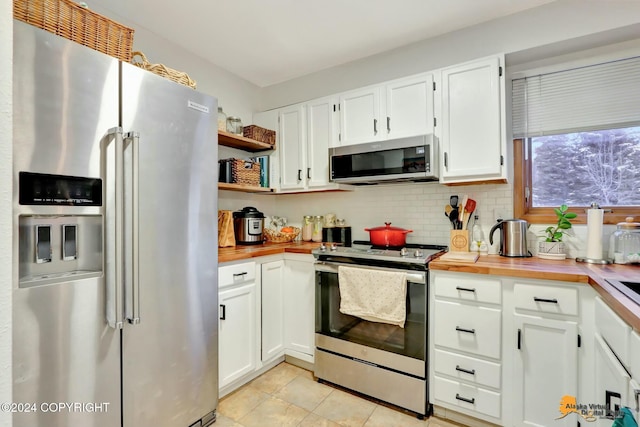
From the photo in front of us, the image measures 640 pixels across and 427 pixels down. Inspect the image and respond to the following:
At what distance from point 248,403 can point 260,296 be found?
670mm

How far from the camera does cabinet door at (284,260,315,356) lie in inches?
91.4

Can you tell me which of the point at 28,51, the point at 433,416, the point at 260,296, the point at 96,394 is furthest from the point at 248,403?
the point at 28,51

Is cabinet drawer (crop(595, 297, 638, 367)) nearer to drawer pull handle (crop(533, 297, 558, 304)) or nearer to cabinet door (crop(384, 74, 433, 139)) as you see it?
drawer pull handle (crop(533, 297, 558, 304))

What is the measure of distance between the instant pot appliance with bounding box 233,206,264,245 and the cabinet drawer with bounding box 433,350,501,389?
5.31 feet

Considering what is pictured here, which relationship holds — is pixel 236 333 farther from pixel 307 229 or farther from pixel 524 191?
pixel 524 191

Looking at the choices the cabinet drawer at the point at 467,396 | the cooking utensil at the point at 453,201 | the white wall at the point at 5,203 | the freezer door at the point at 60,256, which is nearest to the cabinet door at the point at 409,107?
the cooking utensil at the point at 453,201

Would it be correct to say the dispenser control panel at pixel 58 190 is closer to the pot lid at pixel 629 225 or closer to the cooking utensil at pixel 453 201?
the cooking utensil at pixel 453 201

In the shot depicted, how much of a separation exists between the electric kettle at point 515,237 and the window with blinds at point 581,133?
300mm

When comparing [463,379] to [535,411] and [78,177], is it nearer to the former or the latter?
[535,411]

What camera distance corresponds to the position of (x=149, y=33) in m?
2.21

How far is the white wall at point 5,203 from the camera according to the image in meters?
0.53

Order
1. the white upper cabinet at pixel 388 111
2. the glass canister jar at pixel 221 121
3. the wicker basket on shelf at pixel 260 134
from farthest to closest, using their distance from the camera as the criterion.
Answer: the wicker basket on shelf at pixel 260 134 < the glass canister jar at pixel 221 121 < the white upper cabinet at pixel 388 111

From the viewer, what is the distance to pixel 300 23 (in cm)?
214

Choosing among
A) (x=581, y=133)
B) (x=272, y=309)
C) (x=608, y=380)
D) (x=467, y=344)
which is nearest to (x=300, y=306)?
(x=272, y=309)
